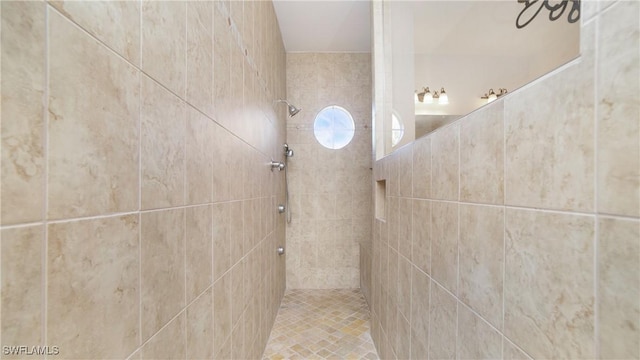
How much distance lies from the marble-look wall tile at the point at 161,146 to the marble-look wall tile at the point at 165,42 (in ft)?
0.12

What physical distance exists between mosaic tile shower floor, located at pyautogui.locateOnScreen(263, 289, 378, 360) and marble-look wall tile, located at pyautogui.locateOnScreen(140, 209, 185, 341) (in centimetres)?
147

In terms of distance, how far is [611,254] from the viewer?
40cm

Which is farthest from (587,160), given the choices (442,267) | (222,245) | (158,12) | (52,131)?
(222,245)

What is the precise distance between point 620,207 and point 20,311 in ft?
2.84

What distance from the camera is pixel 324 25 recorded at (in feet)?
8.87

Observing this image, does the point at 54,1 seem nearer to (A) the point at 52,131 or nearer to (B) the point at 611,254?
(A) the point at 52,131

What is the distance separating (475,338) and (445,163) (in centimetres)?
55

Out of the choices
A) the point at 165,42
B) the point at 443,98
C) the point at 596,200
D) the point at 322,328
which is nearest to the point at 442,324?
the point at 596,200

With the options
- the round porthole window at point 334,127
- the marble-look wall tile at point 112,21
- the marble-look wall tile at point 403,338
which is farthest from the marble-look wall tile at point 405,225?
the round porthole window at point 334,127

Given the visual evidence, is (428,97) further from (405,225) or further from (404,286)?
(404,286)

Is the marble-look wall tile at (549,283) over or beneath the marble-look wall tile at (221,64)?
beneath

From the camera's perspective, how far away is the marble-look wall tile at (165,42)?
61cm
